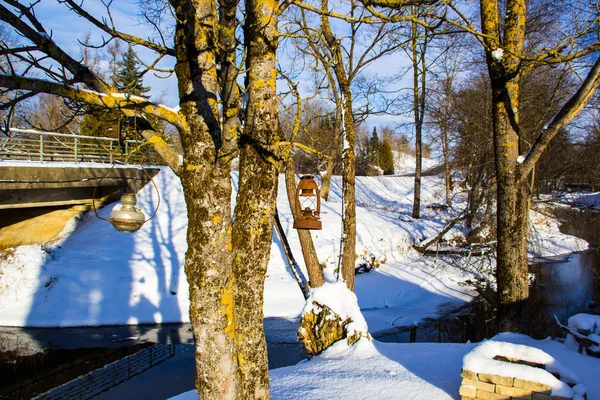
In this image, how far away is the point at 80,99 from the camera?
2.93 meters

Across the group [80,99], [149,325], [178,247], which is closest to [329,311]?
[80,99]

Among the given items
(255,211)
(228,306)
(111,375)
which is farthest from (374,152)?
(228,306)

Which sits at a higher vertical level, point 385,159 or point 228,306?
point 385,159

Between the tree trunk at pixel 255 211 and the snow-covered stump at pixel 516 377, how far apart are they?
198cm

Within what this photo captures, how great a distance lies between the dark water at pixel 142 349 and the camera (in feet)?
26.6

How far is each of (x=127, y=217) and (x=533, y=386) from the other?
395cm

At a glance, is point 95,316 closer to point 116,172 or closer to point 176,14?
point 116,172

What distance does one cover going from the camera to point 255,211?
3445mm

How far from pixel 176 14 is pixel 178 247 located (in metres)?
12.0

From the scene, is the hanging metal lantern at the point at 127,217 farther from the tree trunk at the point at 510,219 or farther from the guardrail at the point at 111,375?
the guardrail at the point at 111,375

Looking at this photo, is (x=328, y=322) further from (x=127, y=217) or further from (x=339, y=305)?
(x=127, y=217)

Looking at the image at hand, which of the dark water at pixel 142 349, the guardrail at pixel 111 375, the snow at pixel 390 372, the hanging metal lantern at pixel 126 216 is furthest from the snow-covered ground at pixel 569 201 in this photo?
the hanging metal lantern at pixel 126 216

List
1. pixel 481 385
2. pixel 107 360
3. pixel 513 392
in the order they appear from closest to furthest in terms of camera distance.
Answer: pixel 513 392 < pixel 481 385 < pixel 107 360

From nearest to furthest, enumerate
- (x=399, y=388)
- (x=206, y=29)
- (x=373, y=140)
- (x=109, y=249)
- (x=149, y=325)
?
(x=206, y=29)
(x=399, y=388)
(x=149, y=325)
(x=109, y=249)
(x=373, y=140)
